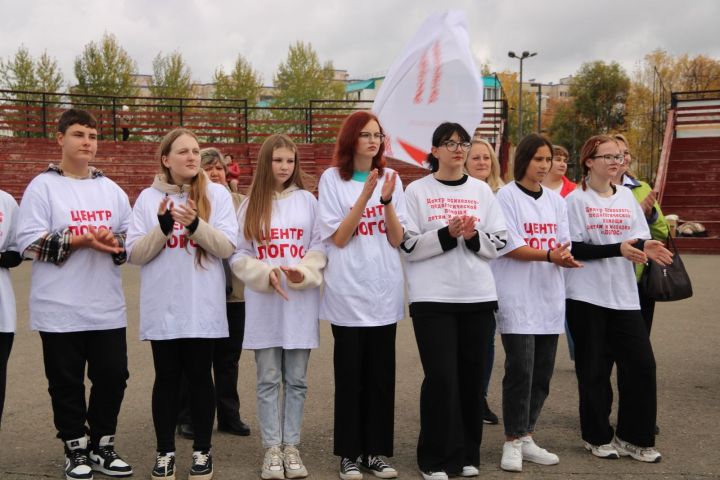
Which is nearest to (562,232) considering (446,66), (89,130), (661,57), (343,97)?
(446,66)

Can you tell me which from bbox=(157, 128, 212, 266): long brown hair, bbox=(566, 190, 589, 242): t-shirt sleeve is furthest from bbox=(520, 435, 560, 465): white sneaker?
bbox=(157, 128, 212, 266): long brown hair

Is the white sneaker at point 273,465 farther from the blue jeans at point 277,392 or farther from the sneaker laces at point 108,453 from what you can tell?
the sneaker laces at point 108,453

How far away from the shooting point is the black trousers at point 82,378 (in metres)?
4.49

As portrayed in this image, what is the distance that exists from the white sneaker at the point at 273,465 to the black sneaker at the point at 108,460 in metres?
0.78

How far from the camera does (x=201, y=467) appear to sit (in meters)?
4.46

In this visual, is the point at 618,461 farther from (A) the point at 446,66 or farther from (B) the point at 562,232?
(A) the point at 446,66

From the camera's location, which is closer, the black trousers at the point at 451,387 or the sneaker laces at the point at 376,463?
the black trousers at the point at 451,387

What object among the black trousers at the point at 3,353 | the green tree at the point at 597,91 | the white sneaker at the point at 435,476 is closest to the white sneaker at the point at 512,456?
the white sneaker at the point at 435,476

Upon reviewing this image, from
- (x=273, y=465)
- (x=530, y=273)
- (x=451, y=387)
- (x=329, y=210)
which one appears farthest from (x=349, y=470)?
(x=530, y=273)

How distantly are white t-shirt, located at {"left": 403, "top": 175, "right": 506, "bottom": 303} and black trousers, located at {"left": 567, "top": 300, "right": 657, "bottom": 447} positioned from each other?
0.81 meters

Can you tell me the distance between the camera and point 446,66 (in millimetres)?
5391

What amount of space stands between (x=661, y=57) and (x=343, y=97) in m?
23.3

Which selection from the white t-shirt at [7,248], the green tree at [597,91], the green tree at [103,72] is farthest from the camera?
the green tree at [597,91]

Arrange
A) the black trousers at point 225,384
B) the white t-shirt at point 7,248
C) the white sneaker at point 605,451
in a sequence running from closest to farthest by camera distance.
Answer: the white t-shirt at point 7,248, the white sneaker at point 605,451, the black trousers at point 225,384
